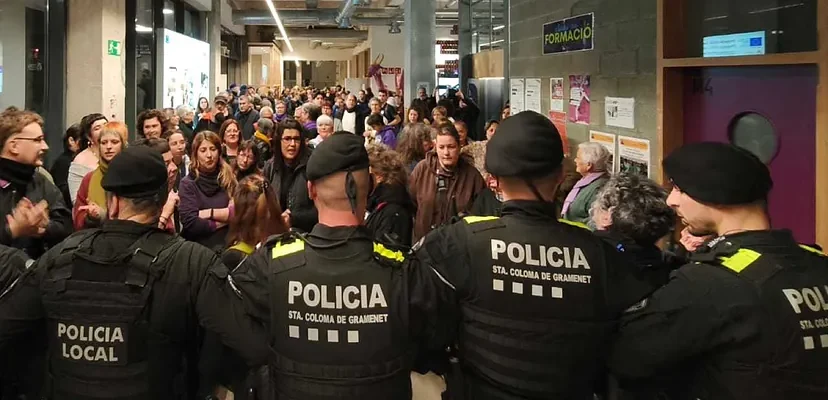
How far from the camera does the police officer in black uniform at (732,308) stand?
1519 mm

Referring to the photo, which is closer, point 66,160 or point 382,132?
point 66,160

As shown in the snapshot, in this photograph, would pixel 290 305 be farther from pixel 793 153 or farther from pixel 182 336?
pixel 793 153

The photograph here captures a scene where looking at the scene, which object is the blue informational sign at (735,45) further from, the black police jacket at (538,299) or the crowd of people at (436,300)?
the black police jacket at (538,299)

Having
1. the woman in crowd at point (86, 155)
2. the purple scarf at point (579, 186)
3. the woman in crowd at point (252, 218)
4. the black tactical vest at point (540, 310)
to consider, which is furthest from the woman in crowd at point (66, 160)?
the black tactical vest at point (540, 310)

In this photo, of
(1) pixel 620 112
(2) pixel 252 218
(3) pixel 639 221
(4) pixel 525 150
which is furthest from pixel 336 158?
(1) pixel 620 112

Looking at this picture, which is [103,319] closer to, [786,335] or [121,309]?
[121,309]

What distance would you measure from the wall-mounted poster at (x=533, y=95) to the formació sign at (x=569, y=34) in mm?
332

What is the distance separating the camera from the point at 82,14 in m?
6.77

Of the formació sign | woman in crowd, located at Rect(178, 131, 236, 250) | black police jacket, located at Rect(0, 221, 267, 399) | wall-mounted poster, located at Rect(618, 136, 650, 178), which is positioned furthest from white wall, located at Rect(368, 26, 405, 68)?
black police jacket, located at Rect(0, 221, 267, 399)

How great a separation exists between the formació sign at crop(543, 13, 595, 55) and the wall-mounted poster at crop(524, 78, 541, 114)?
1.09 ft

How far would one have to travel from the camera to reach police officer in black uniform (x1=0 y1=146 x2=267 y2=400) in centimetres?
178

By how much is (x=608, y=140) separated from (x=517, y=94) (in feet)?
6.71

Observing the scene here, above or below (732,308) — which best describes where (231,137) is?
above

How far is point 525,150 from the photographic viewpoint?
5.75 feet
